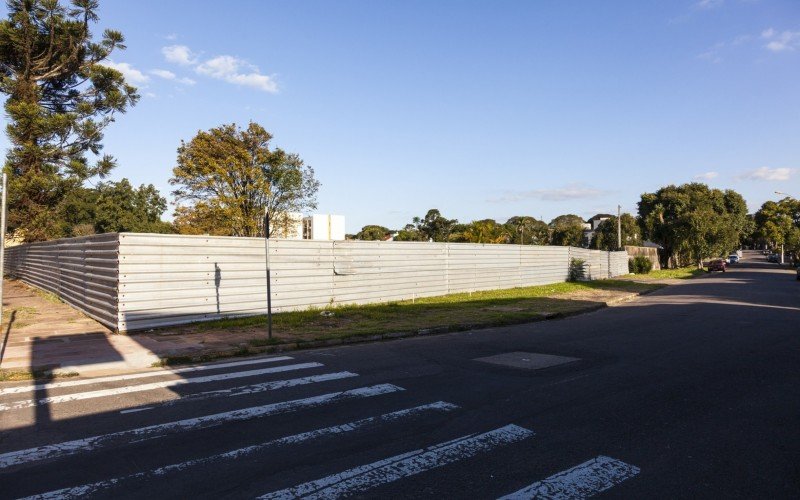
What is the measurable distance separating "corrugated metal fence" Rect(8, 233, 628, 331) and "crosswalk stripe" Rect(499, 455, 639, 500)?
1056 cm

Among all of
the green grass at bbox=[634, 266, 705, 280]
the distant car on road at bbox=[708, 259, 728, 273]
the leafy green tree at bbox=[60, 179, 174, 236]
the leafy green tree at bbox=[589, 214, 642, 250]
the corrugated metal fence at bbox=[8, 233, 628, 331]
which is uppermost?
the leafy green tree at bbox=[60, 179, 174, 236]

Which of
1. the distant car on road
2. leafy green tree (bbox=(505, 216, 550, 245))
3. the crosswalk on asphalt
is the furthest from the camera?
leafy green tree (bbox=(505, 216, 550, 245))

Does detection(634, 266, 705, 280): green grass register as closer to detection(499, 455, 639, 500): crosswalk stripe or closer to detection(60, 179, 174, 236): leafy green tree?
detection(499, 455, 639, 500): crosswalk stripe

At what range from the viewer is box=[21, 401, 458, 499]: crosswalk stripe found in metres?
3.94

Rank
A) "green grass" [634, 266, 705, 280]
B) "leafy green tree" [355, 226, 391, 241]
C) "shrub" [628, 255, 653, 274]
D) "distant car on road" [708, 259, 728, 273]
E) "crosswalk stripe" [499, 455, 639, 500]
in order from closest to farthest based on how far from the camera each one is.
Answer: "crosswalk stripe" [499, 455, 639, 500] < "green grass" [634, 266, 705, 280] < "shrub" [628, 255, 653, 274] < "distant car on road" [708, 259, 728, 273] < "leafy green tree" [355, 226, 391, 241]

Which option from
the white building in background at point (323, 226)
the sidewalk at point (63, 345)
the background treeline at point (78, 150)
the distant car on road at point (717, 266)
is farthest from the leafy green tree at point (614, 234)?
the sidewalk at point (63, 345)

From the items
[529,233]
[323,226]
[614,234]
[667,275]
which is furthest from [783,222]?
[323,226]

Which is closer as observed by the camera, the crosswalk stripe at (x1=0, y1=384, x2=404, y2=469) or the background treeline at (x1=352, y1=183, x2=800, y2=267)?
the crosswalk stripe at (x1=0, y1=384, x2=404, y2=469)

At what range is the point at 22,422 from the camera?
5668 mm

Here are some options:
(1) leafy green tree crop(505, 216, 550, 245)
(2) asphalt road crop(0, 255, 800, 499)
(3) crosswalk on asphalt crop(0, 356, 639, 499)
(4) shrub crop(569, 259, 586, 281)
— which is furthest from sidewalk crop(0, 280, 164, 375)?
(1) leafy green tree crop(505, 216, 550, 245)

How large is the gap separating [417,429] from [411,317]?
929 centimetres

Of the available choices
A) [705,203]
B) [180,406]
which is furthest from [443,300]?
[705,203]

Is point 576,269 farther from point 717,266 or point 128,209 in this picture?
point 128,209

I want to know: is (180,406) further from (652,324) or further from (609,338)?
(652,324)
